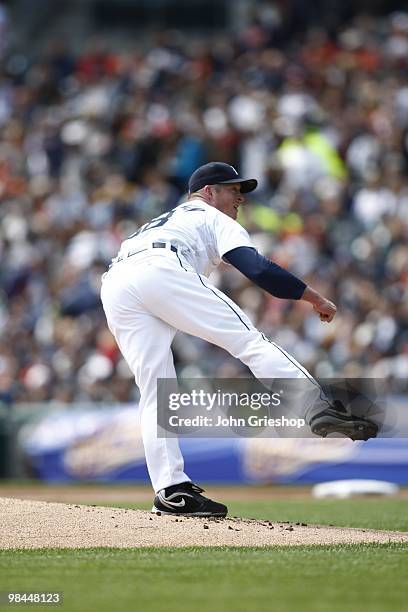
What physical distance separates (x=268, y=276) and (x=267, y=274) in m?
0.01

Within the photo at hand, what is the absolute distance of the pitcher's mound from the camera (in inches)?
244

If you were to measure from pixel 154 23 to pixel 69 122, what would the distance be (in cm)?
502

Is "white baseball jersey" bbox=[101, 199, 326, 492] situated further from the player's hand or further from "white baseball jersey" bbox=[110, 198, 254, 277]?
the player's hand

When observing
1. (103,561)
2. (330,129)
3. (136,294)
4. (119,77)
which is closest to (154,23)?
(119,77)

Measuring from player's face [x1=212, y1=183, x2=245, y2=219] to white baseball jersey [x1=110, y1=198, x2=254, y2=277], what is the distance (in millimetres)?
125

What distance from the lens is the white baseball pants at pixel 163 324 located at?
6508 millimetres

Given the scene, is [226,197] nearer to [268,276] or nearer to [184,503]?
[268,276]

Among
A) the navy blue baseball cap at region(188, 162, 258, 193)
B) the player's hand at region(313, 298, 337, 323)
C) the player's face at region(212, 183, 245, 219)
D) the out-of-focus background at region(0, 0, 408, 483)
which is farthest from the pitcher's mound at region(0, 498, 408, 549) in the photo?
the out-of-focus background at region(0, 0, 408, 483)

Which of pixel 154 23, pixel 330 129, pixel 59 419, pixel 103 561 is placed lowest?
pixel 103 561

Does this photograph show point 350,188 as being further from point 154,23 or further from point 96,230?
point 154,23

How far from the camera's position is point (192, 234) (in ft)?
22.3

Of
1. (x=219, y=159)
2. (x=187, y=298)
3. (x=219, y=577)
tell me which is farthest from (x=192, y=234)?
(x=219, y=159)

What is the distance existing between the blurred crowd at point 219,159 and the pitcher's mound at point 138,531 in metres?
6.60

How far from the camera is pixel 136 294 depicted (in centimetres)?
680
